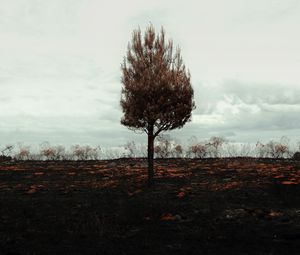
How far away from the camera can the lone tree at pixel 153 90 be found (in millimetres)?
19828

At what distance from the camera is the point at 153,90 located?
19797 mm

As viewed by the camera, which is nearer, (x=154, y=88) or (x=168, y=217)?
(x=168, y=217)

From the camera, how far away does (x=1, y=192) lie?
63.8 feet

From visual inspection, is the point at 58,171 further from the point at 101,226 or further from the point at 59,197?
the point at 101,226

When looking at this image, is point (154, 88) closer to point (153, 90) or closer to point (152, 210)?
point (153, 90)

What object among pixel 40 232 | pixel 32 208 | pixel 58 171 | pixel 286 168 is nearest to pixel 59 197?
pixel 32 208

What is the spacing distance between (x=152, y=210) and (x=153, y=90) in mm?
6203

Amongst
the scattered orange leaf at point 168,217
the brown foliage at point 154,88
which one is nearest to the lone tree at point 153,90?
the brown foliage at point 154,88

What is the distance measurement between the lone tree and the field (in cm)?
298

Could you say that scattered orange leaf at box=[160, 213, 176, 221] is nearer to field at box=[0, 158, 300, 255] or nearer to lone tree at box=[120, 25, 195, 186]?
field at box=[0, 158, 300, 255]

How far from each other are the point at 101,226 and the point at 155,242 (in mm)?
2278

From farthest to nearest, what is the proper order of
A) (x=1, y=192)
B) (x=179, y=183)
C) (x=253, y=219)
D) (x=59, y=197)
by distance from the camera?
(x=179, y=183), (x=1, y=192), (x=59, y=197), (x=253, y=219)

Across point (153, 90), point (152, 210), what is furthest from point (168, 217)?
point (153, 90)

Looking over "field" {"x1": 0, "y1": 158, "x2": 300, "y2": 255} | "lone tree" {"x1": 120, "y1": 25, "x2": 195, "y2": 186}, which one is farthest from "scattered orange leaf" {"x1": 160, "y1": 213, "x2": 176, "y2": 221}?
"lone tree" {"x1": 120, "y1": 25, "x2": 195, "y2": 186}
